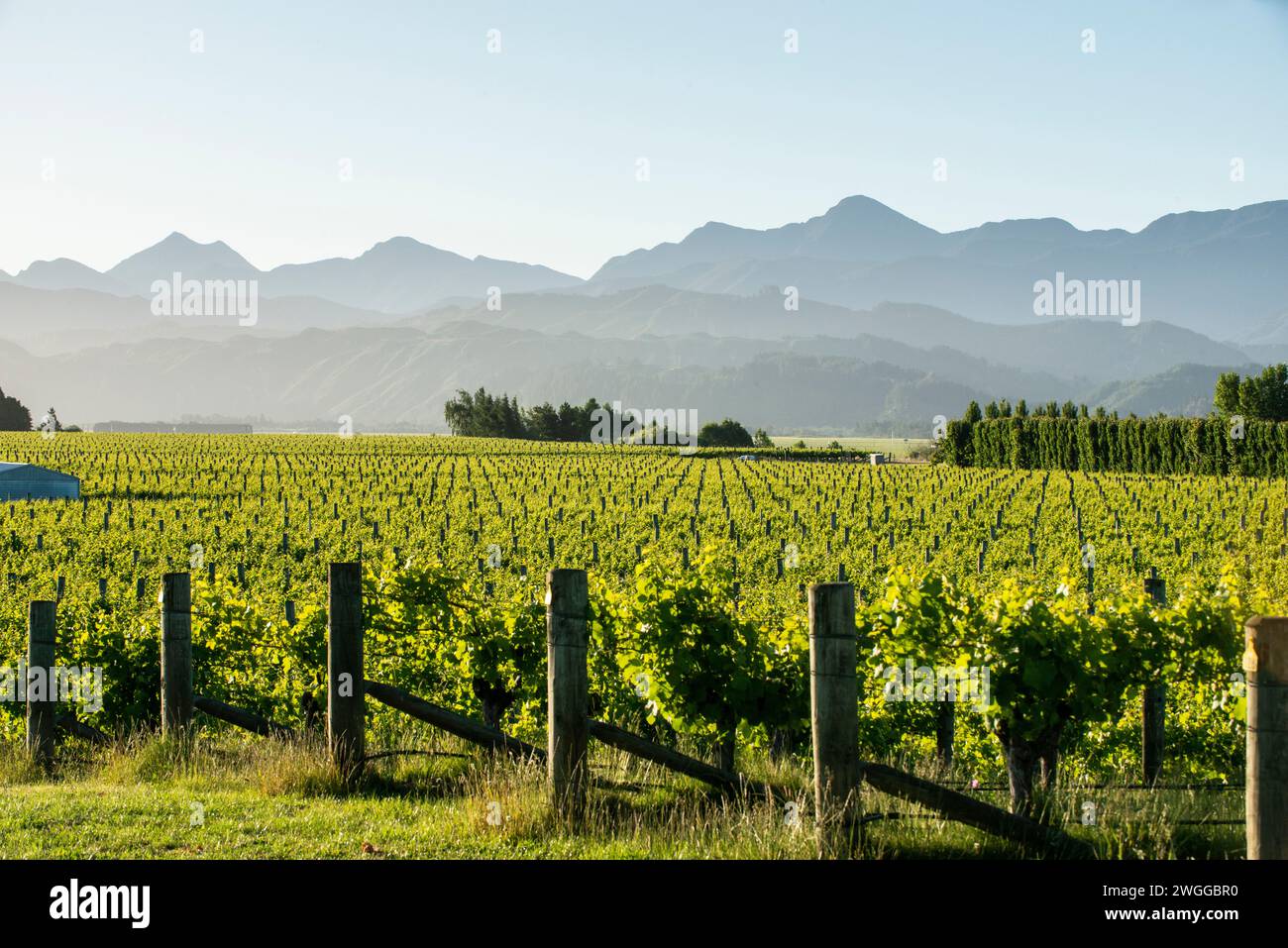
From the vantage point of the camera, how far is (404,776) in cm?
876

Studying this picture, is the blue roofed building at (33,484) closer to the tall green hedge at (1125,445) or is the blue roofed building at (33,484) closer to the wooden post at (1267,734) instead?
the wooden post at (1267,734)

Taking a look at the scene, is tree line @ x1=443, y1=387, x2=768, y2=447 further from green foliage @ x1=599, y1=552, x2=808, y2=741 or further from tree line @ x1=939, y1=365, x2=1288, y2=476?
green foliage @ x1=599, y1=552, x2=808, y2=741

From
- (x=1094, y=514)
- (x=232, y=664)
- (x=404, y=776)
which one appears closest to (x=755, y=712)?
(x=404, y=776)

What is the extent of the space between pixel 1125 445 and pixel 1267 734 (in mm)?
70193

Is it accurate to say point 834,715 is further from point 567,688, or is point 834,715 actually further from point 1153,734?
point 1153,734

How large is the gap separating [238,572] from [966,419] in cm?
7357

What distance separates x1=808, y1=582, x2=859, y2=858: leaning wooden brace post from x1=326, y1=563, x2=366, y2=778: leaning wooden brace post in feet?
12.5

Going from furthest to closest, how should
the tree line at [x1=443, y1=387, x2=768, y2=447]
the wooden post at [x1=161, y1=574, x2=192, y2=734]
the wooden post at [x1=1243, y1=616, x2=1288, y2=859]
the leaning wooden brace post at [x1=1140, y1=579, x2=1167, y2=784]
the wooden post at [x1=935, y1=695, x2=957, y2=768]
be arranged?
the tree line at [x1=443, y1=387, x2=768, y2=447] < the wooden post at [x1=935, y1=695, x2=957, y2=768] < the wooden post at [x1=161, y1=574, x2=192, y2=734] < the leaning wooden brace post at [x1=1140, y1=579, x2=1167, y2=784] < the wooden post at [x1=1243, y1=616, x2=1288, y2=859]

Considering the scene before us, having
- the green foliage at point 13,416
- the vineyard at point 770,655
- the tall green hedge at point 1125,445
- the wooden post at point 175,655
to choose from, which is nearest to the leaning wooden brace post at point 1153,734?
the vineyard at point 770,655

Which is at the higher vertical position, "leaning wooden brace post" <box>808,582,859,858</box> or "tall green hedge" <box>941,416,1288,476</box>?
"tall green hedge" <box>941,416,1288,476</box>

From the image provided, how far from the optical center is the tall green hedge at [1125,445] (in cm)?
6038

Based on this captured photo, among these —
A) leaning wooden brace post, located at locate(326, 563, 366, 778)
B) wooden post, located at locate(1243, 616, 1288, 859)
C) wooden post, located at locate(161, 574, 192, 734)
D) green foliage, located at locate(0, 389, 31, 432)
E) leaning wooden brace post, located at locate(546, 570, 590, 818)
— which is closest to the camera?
wooden post, located at locate(1243, 616, 1288, 859)

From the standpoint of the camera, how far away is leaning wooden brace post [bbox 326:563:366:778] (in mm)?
8516

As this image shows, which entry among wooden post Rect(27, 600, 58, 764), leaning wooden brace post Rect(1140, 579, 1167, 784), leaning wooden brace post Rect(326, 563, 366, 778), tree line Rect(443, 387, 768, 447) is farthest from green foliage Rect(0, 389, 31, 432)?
leaning wooden brace post Rect(1140, 579, 1167, 784)
